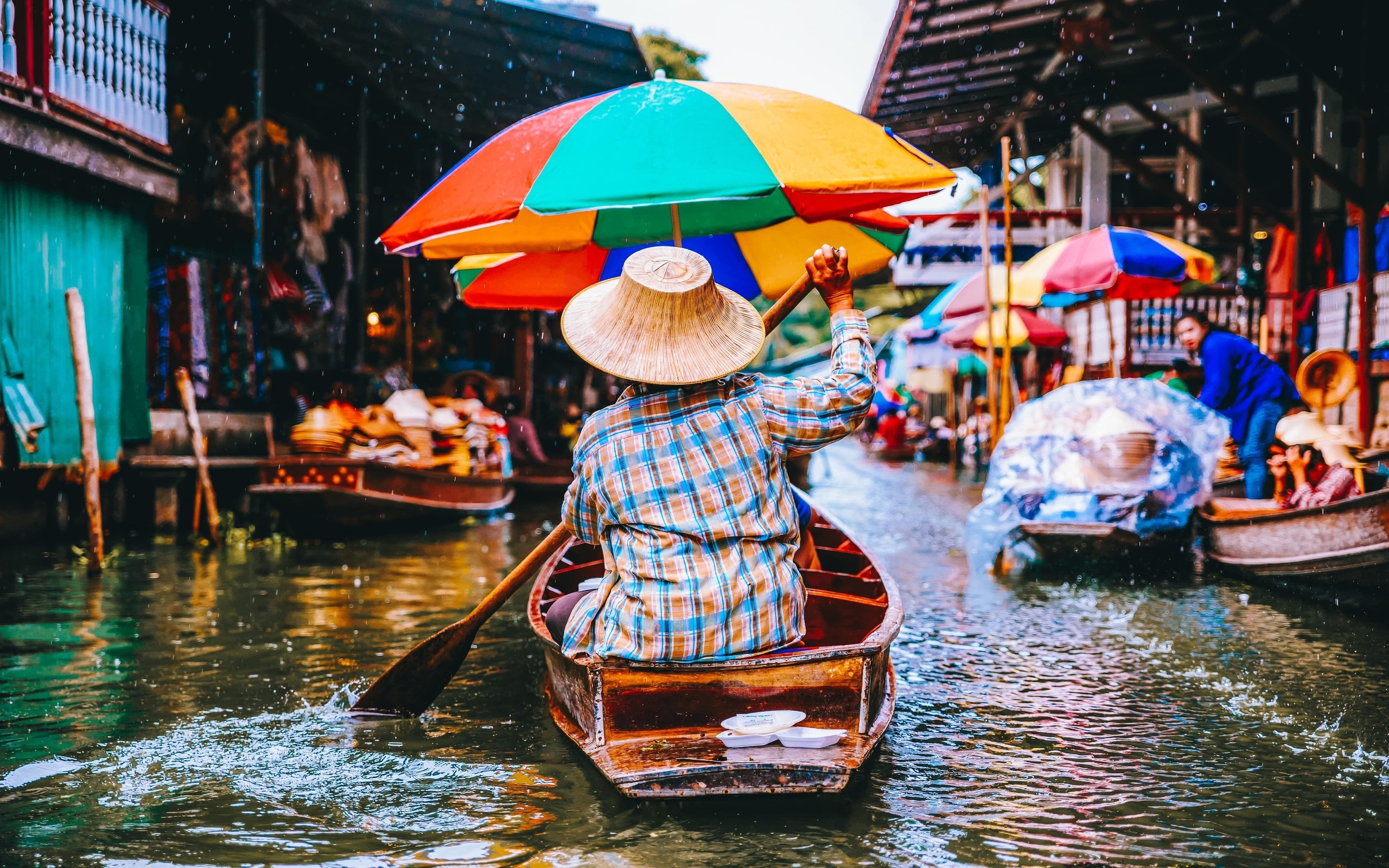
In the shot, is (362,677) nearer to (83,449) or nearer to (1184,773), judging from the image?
(1184,773)

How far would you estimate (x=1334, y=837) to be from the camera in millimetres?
3117

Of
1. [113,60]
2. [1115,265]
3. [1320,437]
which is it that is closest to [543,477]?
[113,60]

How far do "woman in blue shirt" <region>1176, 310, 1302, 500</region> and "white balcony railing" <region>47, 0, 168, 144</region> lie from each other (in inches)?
356

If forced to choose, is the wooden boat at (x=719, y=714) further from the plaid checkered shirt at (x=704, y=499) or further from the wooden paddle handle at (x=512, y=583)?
the wooden paddle handle at (x=512, y=583)

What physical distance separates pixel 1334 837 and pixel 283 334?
11589 millimetres

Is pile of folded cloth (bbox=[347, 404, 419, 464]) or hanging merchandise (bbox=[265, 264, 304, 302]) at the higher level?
hanging merchandise (bbox=[265, 264, 304, 302])

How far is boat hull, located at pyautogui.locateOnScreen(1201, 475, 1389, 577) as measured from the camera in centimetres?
586

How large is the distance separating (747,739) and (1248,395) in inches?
244

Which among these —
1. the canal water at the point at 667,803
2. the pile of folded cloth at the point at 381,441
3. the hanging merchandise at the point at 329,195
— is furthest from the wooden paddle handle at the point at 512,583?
the hanging merchandise at the point at 329,195

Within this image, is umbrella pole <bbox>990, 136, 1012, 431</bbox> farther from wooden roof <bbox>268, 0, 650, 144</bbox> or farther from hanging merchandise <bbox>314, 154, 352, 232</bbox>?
hanging merchandise <bbox>314, 154, 352, 232</bbox>

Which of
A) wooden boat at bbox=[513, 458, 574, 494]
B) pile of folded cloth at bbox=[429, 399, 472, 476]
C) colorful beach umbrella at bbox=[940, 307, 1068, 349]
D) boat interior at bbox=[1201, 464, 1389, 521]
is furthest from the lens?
Result: colorful beach umbrella at bbox=[940, 307, 1068, 349]

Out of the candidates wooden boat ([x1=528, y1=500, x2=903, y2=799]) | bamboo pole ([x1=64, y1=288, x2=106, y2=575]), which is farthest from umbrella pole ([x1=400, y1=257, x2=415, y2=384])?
wooden boat ([x1=528, y1=500, x2=903, y2=799])

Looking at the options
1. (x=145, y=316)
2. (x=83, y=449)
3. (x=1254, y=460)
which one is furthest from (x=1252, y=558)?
(x=145, y=316)

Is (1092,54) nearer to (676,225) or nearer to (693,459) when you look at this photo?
(676,225)
